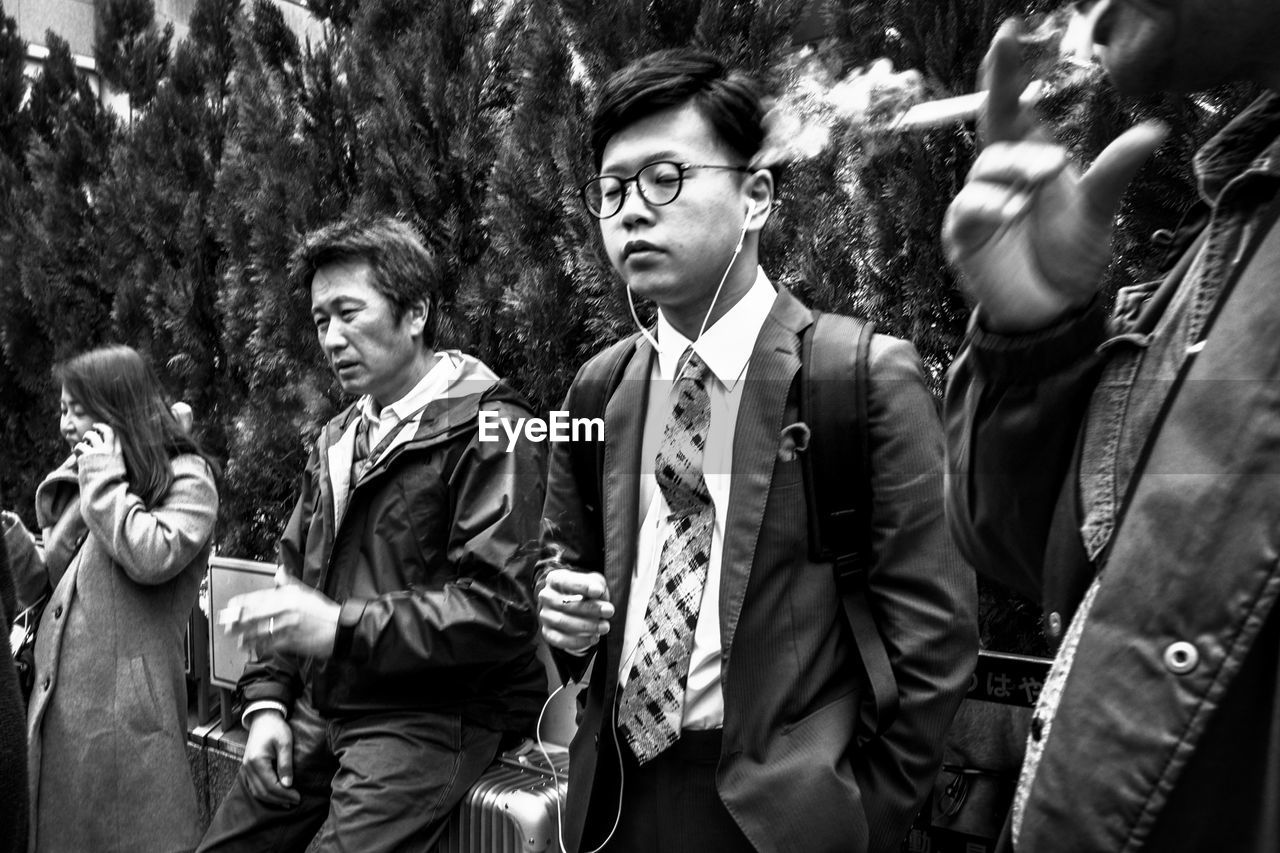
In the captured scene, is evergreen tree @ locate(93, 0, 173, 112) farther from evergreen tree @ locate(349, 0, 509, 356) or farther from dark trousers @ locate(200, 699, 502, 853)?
dark trousers @ locate(200, 699, 502, 853)

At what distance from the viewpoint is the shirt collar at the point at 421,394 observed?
3201 millimetres

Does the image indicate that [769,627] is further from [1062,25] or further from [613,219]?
[1062,25]

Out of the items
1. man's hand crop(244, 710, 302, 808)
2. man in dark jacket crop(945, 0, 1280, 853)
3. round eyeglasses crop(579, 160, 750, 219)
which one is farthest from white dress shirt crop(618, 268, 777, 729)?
man's hand crop(244, 710, 302, 808)

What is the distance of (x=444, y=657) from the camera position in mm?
2820

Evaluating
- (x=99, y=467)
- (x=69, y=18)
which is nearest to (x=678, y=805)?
(x=99, y=467)

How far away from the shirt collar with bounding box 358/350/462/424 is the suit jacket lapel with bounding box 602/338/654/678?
1.10 metres

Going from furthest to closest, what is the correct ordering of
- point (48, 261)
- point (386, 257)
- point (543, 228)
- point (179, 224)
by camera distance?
point (48, 261)
point (179, 224)
point (543, 228)
point (386, 257)

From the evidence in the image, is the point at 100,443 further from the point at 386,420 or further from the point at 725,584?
the point at 725,584

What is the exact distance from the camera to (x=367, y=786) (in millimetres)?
2812

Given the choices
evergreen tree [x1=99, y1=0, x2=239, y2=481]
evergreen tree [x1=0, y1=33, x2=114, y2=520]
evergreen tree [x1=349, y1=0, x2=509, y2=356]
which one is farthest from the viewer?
evergreen tree [x1=0, y1=33, x2=114, y2=520]

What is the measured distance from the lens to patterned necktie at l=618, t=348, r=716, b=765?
6.53 feet

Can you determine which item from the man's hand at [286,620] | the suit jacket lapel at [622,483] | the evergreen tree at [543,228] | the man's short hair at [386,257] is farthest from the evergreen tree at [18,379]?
the suit jacket lapel at [622,483]

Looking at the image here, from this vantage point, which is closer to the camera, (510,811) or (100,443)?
(510,811)

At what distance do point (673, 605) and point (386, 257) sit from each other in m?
1.77
